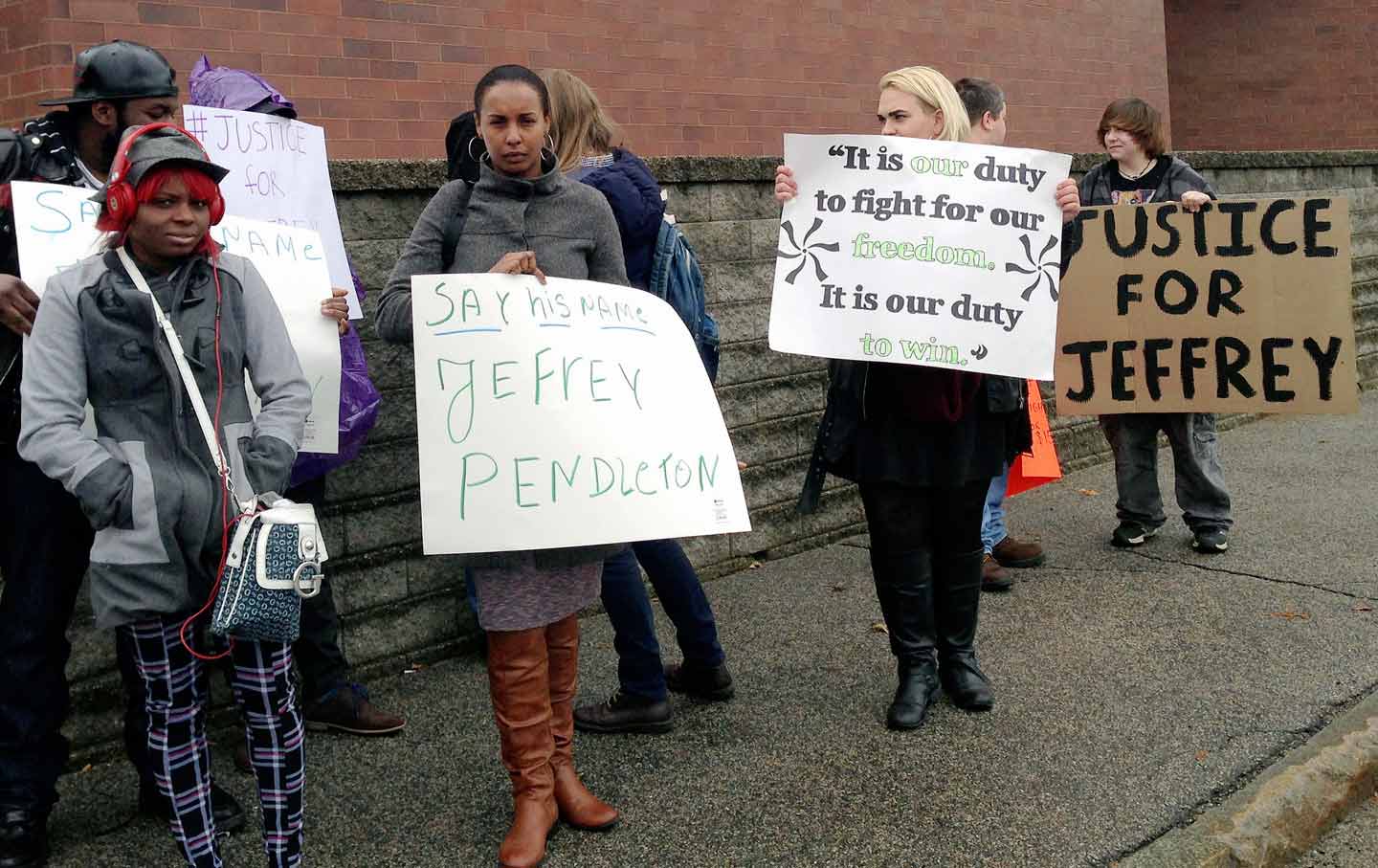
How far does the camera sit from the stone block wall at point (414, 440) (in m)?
4.56

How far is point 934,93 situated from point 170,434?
7.79ft

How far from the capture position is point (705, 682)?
4.29 m

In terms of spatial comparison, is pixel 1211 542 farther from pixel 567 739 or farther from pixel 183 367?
pixel 183 367

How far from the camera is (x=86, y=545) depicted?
3314 mm

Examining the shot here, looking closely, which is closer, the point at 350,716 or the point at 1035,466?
the point at 350,716

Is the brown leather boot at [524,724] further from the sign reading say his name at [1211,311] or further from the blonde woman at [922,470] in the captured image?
the sign reading say his name at [1211,311]

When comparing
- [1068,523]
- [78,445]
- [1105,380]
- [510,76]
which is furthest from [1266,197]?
[78,445]

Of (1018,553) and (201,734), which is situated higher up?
(201,734)

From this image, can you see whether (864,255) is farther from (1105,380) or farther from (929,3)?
(929,3)

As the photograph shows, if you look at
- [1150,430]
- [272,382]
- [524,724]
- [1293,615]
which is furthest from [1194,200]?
[272,382]

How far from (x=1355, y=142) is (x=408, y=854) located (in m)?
13.6

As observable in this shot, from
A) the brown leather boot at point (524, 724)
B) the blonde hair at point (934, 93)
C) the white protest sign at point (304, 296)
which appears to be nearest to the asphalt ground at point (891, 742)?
the brown leather boot at point (524, 724)

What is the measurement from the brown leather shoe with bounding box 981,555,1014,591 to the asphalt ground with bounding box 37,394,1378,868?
99mm

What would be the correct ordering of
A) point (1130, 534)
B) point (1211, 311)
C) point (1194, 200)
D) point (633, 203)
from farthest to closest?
point (1130, 534)
point (1211, 311)
point (1194, 200)
point (633, 203)
